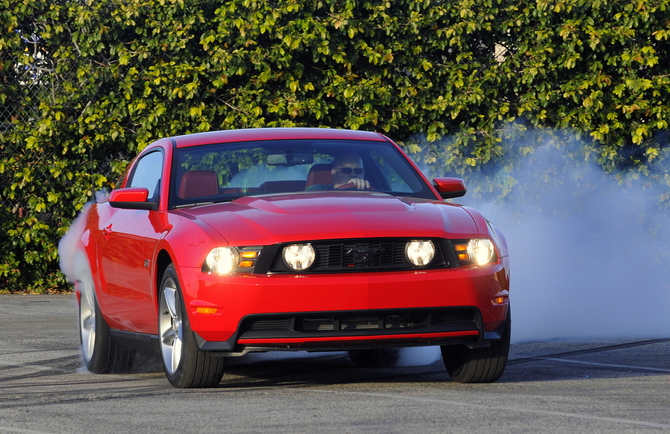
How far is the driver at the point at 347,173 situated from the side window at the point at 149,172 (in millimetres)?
1067

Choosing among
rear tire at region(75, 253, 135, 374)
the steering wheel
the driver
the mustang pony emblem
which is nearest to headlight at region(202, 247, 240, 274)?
the mustang pony emblem

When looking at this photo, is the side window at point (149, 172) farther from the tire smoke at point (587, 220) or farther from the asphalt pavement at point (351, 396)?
the tire smoke at point (587, 220)

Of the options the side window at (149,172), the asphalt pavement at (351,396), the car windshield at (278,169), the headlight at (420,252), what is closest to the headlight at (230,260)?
the asphalt pavement at (351,396)

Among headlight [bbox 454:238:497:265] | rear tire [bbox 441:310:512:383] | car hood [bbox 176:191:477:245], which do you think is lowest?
rear tire [bbox 441:310:512:383]

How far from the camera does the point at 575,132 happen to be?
1463 centimetres

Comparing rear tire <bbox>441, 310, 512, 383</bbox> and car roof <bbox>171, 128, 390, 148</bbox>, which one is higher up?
car roof <bbox>171, 128, 390, 148</bbox>

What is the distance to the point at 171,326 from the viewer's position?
676cm

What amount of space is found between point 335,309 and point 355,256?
30 centimetres

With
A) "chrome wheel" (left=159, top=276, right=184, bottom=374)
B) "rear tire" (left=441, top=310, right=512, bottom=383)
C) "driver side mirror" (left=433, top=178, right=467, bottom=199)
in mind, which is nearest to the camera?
"chrome wheel" (left=159, top=276, right=184, bottom=374)

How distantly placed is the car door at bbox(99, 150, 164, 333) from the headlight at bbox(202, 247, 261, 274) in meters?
0.69

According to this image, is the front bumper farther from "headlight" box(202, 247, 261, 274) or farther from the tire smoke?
the tire smoke

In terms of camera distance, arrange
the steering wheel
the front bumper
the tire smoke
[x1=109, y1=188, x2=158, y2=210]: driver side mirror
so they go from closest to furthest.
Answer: the front bumper, [x1=109, y1=188, x2=158, y2=210]: driver side mirror, the steering wheel, the tire smoke

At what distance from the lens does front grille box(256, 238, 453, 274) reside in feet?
20.2

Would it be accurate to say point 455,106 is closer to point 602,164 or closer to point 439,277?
point 602,164
